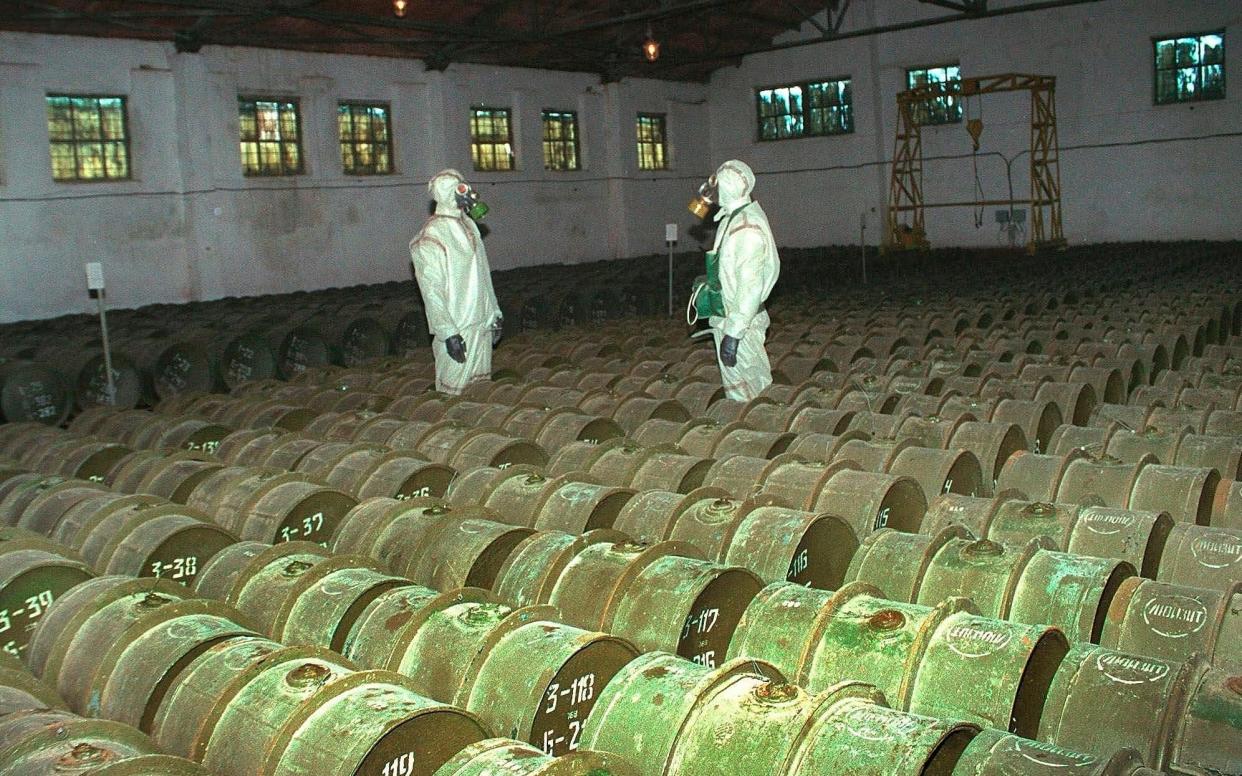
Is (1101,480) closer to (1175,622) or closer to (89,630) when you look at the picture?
(1175,622)

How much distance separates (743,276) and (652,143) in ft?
66.6

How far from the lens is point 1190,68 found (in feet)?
75.7

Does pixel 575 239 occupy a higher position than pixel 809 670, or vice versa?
pixel 575 239

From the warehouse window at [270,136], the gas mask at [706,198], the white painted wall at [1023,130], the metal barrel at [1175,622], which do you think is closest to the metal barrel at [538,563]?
the metal barrel at [1175,622]

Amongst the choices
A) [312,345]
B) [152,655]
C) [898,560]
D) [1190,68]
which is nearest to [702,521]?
[898,560]

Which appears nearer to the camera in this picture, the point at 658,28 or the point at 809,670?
the point at 809,670

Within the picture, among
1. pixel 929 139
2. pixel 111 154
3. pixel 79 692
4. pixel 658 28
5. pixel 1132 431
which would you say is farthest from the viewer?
pixel 929 139

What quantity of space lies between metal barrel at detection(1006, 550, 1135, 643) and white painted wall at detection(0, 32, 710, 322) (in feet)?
52.5

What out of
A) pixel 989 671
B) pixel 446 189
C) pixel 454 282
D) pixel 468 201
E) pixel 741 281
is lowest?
pixel 989 671

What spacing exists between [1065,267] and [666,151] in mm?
12193

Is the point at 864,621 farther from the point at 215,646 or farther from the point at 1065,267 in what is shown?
the point at 1065,267

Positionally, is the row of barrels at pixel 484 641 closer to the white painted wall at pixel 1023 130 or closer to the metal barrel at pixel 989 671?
the metal barrel at pixel 989 671

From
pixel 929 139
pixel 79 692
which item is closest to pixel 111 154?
pixel 79 692

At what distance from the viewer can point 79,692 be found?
388 cm
